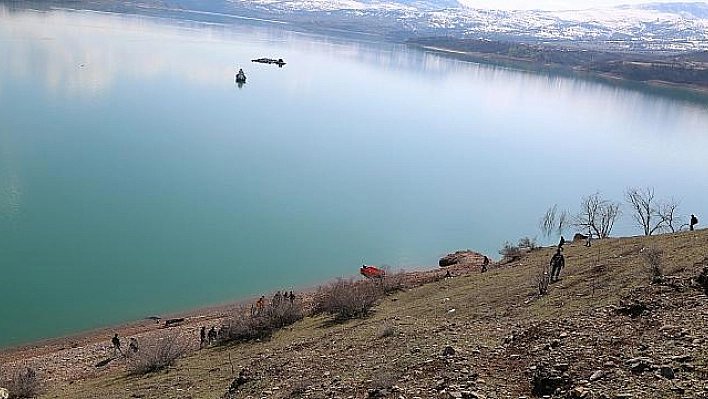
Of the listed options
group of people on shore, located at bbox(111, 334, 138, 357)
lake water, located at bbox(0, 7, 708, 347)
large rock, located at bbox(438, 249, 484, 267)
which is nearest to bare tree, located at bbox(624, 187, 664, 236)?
lake water, located at bbox(0, 7, 708, 347)

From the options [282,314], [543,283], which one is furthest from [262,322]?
[543,283]

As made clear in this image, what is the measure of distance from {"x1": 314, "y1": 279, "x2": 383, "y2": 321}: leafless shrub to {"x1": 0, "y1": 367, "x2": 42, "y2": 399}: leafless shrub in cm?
668

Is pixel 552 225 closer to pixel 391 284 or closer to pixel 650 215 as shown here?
pixel 650 215

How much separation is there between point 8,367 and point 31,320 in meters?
4.99

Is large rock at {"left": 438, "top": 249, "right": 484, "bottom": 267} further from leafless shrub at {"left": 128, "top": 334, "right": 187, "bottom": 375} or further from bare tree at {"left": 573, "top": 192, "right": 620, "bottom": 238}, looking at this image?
leafless shrub at {"left": 128, "top": 334, "right": 187, "bottom": 375}

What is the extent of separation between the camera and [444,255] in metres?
28.8

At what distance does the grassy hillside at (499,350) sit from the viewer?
6.55 meters

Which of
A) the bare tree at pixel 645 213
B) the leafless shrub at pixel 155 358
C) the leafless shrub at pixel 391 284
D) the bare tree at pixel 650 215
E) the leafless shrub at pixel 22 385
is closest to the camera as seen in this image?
the leafless shrub at pixel 22 385

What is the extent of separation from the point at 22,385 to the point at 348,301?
7.30m

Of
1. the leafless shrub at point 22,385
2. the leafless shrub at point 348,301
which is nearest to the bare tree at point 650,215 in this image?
the leafless shrub at point 348,301

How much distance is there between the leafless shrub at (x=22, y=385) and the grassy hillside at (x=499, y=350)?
1.45 ft

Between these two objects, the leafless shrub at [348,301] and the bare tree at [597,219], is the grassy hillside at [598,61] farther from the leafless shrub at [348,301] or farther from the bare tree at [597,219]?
the leafless shrub at [348,301]

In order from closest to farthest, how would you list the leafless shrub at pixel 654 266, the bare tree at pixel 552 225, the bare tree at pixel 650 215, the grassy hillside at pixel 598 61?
the leafless shrub at pixel 654 266, the bare tree at pixel 650 215, the bare tree at pixel 552 225, the grassy hillside at pixel 598 61

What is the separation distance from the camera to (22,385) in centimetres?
1257
